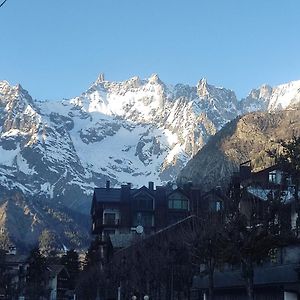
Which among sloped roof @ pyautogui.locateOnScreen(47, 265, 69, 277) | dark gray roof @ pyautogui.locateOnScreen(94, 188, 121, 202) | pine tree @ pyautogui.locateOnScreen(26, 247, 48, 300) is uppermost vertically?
dark gray roof @ pyautogui.locateOnScreen(94, 188, 121, 202)

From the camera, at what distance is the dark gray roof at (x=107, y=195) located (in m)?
108

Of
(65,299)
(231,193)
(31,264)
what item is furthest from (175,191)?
(231,193)

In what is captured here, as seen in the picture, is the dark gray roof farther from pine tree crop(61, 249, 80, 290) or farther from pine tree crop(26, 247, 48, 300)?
pine tree crop(61, 249, 80, 290)

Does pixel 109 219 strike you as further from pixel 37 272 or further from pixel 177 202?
pixel 37 272

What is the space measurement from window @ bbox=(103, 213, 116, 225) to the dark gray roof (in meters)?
2.95

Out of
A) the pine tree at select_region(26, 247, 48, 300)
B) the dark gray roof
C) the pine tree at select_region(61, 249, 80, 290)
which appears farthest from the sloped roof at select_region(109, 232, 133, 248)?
the pine tree at select_region(61, 249, 80, 290)

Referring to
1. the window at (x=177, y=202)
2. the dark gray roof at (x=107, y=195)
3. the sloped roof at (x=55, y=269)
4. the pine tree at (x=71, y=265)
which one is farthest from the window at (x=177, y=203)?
the sloped roof at (x=55, y=269)

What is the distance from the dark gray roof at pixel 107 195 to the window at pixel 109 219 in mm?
2946

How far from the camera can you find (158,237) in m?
60.8

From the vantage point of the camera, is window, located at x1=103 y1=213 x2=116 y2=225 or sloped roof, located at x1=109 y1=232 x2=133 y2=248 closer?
sloped roof, located at x1=109 y1=232 x2=133 y2=248

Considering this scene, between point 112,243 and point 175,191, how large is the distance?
2560 cm

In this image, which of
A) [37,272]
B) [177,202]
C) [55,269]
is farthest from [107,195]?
[55,269]

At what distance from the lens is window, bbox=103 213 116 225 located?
Answer: 104562mm

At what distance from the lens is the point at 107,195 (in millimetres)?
110125
